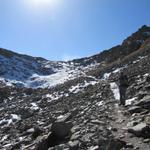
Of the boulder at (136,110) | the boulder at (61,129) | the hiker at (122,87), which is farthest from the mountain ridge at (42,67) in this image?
the boulder at (61,129)

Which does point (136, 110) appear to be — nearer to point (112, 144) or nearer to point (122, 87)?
point (122, 87)

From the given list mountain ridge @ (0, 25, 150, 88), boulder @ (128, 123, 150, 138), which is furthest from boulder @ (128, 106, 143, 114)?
mountain ridge @ (0, 25, 150, 88)

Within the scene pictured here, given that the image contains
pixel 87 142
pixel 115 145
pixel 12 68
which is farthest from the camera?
pixel 12 68

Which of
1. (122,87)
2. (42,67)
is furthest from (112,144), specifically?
(42,67)

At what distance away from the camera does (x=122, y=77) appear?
19734 mm

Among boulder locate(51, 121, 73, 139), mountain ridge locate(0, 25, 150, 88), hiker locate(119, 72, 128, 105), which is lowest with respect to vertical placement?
boulder locate(51, 121, 73, 139)

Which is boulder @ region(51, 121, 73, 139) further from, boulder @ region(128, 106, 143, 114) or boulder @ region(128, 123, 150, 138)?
boulder @ region(128, 123, 150, 138)

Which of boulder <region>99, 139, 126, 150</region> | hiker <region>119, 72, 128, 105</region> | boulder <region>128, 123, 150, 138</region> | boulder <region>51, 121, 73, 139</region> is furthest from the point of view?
hiker <region>119, 72, 128, 105</region>

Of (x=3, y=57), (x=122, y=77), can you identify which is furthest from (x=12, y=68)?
(x=122, y=77)

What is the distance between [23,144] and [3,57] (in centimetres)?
10895

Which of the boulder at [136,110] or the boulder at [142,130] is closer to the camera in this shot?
the boulder at [142,130]

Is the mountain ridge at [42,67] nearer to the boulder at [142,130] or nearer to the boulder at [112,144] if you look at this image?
the boulder at [142,130]

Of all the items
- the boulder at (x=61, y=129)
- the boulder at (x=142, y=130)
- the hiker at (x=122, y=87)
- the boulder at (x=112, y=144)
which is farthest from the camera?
the hiker at (x=122, y=87)

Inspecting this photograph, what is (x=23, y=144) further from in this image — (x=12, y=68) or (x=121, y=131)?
(x=12, y=68)
